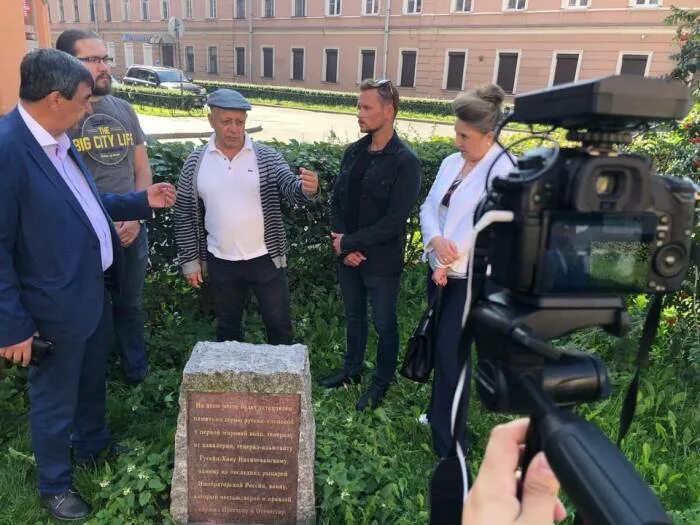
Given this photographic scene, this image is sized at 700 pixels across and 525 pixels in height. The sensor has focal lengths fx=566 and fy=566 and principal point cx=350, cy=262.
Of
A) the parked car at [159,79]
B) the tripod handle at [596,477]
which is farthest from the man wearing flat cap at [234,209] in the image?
the parked car at [159,79]

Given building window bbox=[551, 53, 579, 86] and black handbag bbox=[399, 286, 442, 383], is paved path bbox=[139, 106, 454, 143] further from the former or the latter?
black handbag bbox=[399, 286, 442, 383]

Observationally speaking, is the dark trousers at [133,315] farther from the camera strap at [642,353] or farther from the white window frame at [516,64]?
the white window frame at [516,64]

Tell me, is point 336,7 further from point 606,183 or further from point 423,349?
point 606,183

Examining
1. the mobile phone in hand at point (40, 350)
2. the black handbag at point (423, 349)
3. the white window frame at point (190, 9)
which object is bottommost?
the black handbag at point (423, 349)

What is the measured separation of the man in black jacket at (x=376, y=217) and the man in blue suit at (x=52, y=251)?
1.37 meters

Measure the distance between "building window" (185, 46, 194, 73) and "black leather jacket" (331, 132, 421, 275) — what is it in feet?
150

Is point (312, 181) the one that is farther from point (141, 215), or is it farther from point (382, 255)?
point (141, 215)

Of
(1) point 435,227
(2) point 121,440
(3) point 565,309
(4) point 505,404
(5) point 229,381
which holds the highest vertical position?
(3) point 565,309

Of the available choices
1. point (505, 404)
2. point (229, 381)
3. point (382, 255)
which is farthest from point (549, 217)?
point (382, 255)

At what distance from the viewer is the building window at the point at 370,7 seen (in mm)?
34625

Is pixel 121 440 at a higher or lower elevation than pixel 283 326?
lower

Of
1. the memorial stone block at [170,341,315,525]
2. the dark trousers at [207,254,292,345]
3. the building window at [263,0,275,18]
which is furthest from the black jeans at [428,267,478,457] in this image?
the building window at [263,0,275,18]

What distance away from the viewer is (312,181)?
315 cm

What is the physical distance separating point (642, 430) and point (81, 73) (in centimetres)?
357
